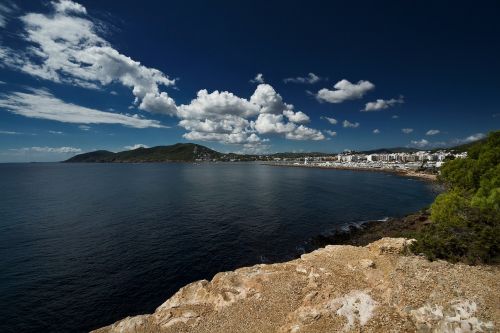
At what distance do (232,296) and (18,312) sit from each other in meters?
20.9

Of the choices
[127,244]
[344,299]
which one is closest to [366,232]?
[344,299]

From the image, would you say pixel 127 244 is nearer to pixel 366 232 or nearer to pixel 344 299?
pixel 344 299

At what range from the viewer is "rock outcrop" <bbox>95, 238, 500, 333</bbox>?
499 inches

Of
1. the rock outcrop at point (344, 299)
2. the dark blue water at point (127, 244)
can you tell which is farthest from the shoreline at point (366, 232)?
the rock outcrop at point (344, 299)

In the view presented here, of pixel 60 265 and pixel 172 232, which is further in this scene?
pixel 172 232

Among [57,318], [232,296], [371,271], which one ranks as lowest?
[57,318]

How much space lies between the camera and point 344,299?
48.9 ft

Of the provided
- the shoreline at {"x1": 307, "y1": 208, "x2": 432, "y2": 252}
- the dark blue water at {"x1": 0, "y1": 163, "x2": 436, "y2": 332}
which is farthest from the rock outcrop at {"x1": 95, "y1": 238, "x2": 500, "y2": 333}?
the shoreline at {"x1": 307, "y1": 208, "x2": 432, "y2": 252}

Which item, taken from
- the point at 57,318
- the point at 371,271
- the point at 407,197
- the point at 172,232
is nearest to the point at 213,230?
the point at 172,232

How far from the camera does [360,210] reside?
64062 millimetres

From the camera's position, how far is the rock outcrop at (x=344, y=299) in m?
12.7

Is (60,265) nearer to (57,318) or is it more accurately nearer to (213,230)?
(57,318)

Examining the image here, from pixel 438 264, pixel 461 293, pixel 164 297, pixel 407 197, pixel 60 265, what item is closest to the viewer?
pixel 461 293

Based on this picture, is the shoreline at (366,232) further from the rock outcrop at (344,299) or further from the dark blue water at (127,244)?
the rock outcrop at (344,299)
